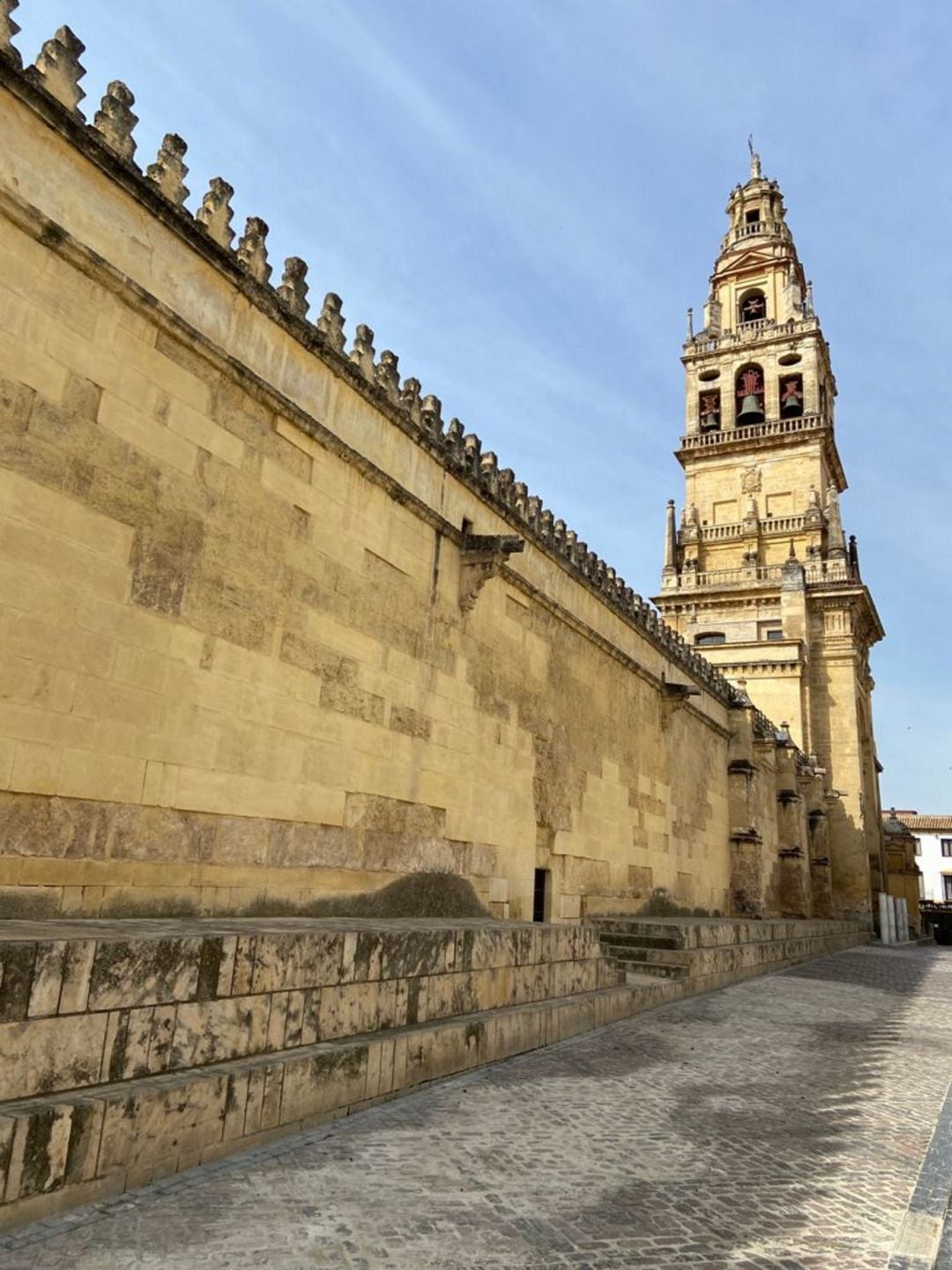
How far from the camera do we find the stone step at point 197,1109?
335cm

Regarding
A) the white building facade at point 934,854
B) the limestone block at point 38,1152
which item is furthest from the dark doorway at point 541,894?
the white building facade at point 934,854

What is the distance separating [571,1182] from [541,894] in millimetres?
8024

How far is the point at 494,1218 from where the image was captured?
3.63 m

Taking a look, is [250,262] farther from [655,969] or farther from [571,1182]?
[655,969]

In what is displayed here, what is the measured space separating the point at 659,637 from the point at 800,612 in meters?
15.1

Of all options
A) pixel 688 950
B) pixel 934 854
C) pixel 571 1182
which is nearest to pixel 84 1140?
pixel 571 1182

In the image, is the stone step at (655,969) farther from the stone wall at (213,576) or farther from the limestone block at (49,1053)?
the limestone block at (49,1053)

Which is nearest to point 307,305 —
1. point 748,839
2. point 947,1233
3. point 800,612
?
point 947,1233

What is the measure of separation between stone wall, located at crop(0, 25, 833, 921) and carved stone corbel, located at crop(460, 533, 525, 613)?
0.03 metres

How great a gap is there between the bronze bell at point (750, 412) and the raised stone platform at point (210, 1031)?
3381 cm

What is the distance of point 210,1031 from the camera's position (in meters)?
4.38

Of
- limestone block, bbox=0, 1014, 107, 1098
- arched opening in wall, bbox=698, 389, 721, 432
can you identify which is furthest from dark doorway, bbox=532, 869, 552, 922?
arched opening in wall, bbox=698, 389, 721, 432

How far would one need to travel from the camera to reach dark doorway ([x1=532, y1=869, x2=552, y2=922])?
11922 mm

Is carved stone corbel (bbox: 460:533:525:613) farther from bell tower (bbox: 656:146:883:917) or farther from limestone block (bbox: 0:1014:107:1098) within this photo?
bell tower (bbox: 656:146:883:917)
